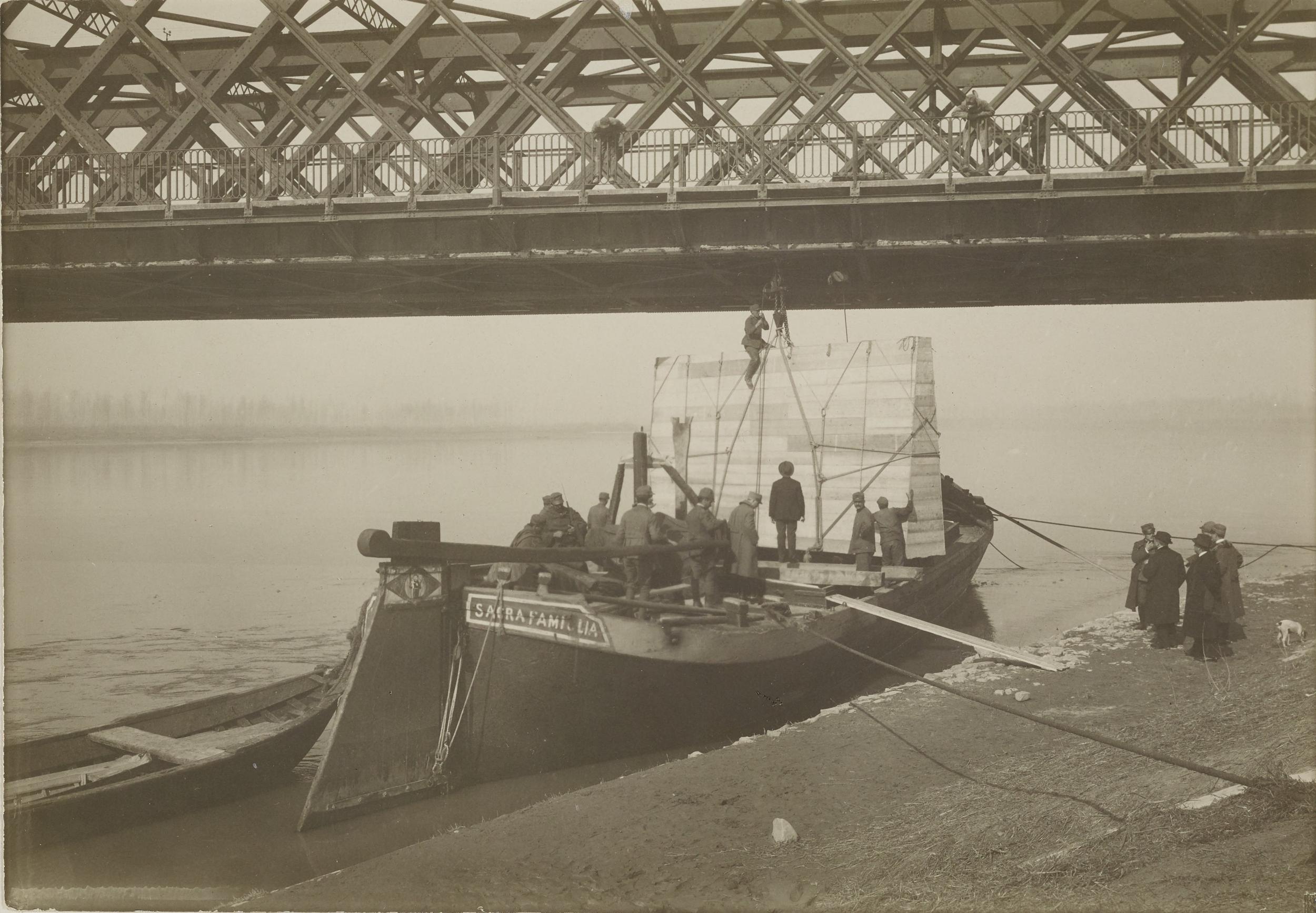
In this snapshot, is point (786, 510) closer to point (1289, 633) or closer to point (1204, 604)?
point (1204, 604)

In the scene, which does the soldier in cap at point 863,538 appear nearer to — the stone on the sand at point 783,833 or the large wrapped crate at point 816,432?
the large wrapped crate at point 816,432

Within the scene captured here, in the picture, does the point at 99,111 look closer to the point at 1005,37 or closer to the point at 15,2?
the point at 15,2

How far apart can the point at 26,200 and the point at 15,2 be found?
22.4 ft

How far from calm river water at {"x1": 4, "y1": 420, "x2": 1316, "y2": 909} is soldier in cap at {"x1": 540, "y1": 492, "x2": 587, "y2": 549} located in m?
3.04

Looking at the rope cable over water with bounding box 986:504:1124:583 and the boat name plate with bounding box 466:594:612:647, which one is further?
the rope cable over water with bounding box 986:504:1124:583

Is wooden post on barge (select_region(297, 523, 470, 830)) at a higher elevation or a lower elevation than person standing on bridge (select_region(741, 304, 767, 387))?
lower

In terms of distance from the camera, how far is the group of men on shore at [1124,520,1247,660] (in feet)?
39.4

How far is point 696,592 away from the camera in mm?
12578

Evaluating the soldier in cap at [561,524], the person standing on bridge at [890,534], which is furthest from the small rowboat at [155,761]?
the person standing on bridge at [890,534]

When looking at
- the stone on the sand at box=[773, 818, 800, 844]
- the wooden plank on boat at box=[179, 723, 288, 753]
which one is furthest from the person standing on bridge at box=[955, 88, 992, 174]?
the wooden plank on boat at box=[179, 723, 288, 753]

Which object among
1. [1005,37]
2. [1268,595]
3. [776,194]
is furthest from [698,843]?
[1268,595]

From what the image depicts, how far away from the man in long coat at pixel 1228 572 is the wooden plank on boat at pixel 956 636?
2361mm

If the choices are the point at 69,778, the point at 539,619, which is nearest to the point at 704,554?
the point at 539,619

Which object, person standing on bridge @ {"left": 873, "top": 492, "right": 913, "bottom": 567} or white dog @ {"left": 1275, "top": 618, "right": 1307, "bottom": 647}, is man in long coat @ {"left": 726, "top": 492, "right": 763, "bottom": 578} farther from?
white dog @ {"left": 1275, "top": 618, "right": 1307, "bottom": 647}
